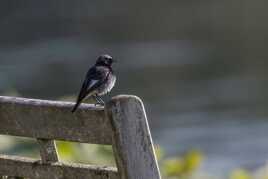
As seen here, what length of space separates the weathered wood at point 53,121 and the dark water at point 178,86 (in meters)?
8.42

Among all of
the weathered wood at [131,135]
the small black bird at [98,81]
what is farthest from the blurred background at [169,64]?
the weathered wood at [131,135]

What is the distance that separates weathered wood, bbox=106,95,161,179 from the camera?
336 cm

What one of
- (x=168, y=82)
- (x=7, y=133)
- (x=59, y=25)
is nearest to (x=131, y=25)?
(x=59, y=25)

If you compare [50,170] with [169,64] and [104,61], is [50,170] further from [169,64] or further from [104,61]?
[169,64]

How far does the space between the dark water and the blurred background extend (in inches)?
0.6

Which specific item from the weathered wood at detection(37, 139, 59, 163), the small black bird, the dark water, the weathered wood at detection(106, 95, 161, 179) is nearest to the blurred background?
the dark water

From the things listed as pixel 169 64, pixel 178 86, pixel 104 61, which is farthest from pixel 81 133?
pixel 169 64

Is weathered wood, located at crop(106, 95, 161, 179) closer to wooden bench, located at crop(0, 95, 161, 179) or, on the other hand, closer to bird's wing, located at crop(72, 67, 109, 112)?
wooden bench, located at crop(0, 95, 161, 179)

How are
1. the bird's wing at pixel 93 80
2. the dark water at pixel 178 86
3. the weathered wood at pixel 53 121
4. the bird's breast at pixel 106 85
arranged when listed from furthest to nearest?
the dark water at pixel 178 86 < the bird's breast at pixel 106 85 < the bird's wing at pixel 93 80 < the weathered wood at pixel 53 121

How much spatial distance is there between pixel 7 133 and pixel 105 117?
44cm

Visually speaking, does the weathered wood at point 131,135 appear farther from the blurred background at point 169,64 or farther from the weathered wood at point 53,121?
the blurred background at point 169,64

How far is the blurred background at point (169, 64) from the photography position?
1352cm

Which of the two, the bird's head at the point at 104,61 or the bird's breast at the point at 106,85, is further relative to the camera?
the bird's head at the point at 104,61

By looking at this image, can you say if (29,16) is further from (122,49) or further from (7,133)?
(7,133)
